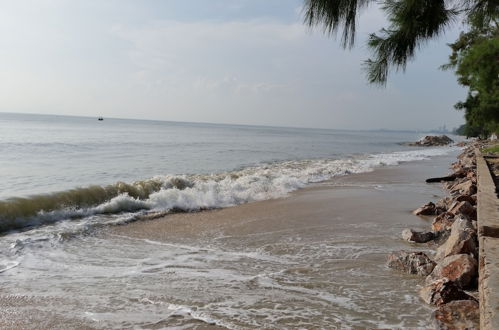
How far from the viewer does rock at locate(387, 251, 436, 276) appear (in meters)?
5.05

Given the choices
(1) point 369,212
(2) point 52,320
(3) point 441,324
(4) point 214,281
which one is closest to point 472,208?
(1) point 369,212

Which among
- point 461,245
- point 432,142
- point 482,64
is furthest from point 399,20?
point 432,142

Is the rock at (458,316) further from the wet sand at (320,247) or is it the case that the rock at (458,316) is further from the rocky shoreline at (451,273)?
the wet sand at (320,247)

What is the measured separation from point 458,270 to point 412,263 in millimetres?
702

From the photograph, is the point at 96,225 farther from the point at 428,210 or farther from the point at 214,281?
the point at 428,210

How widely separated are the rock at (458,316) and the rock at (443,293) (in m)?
0.24

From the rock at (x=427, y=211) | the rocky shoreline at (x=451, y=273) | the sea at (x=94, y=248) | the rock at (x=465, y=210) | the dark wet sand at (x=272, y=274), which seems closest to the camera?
the rocky shoreline at (x=451, y=273)

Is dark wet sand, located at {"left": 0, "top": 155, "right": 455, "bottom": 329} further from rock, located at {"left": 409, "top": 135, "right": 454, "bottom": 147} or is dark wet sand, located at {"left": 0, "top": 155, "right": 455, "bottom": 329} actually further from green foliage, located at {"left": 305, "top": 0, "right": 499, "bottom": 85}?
rock, located at {"left": 409, "top": 135, "right": 454, "bottom": 147}

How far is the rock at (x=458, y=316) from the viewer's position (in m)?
3.47

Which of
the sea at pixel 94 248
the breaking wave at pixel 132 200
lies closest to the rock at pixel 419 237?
the sea at pixel 94 248

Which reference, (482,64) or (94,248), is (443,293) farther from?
(482,64)

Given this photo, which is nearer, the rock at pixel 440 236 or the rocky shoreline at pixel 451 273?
the rocky shoreline at pixel 451 273

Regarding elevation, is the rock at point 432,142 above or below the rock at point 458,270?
above

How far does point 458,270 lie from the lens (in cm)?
454
